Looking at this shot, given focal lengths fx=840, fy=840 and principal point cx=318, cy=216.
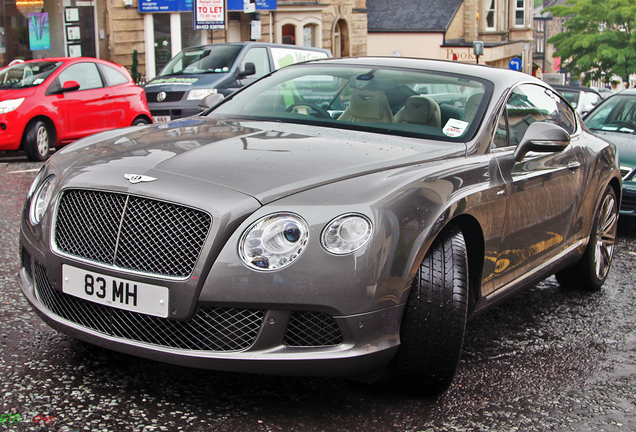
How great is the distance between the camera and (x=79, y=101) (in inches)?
508

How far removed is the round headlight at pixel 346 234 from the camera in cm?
304

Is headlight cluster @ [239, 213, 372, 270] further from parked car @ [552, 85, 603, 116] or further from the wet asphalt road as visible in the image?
parked car @ [552, 85, 603, 116]

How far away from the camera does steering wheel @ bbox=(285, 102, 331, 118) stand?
14.8 feet

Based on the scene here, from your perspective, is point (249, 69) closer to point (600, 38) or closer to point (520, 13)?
point (600, 38)

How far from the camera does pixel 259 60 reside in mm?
15508

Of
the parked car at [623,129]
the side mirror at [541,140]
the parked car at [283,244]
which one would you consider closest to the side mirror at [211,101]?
the parked car at [283,244]

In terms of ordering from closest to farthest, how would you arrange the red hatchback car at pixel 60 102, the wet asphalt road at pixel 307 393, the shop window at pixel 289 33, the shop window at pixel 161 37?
1. the wet asphalt road at pixel 307 393
2. the red hatchback car at pixel 60 102
3. the shop window at pixel 161 37
4. the shop window at pixel 289 33

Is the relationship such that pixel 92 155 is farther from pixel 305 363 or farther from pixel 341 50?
pixel 341 50

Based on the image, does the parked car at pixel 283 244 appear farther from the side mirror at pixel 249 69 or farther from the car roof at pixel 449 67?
the side mirror at pixel 249 69

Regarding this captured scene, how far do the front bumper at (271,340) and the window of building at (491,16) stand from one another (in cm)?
5645

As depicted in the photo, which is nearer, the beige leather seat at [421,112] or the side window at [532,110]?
the beige leather seat at [421,112]

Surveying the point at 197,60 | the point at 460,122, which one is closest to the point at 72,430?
the point at 460,122

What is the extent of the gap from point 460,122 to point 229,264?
5.72ft

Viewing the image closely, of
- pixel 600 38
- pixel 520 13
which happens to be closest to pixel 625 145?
pixel 600 38
